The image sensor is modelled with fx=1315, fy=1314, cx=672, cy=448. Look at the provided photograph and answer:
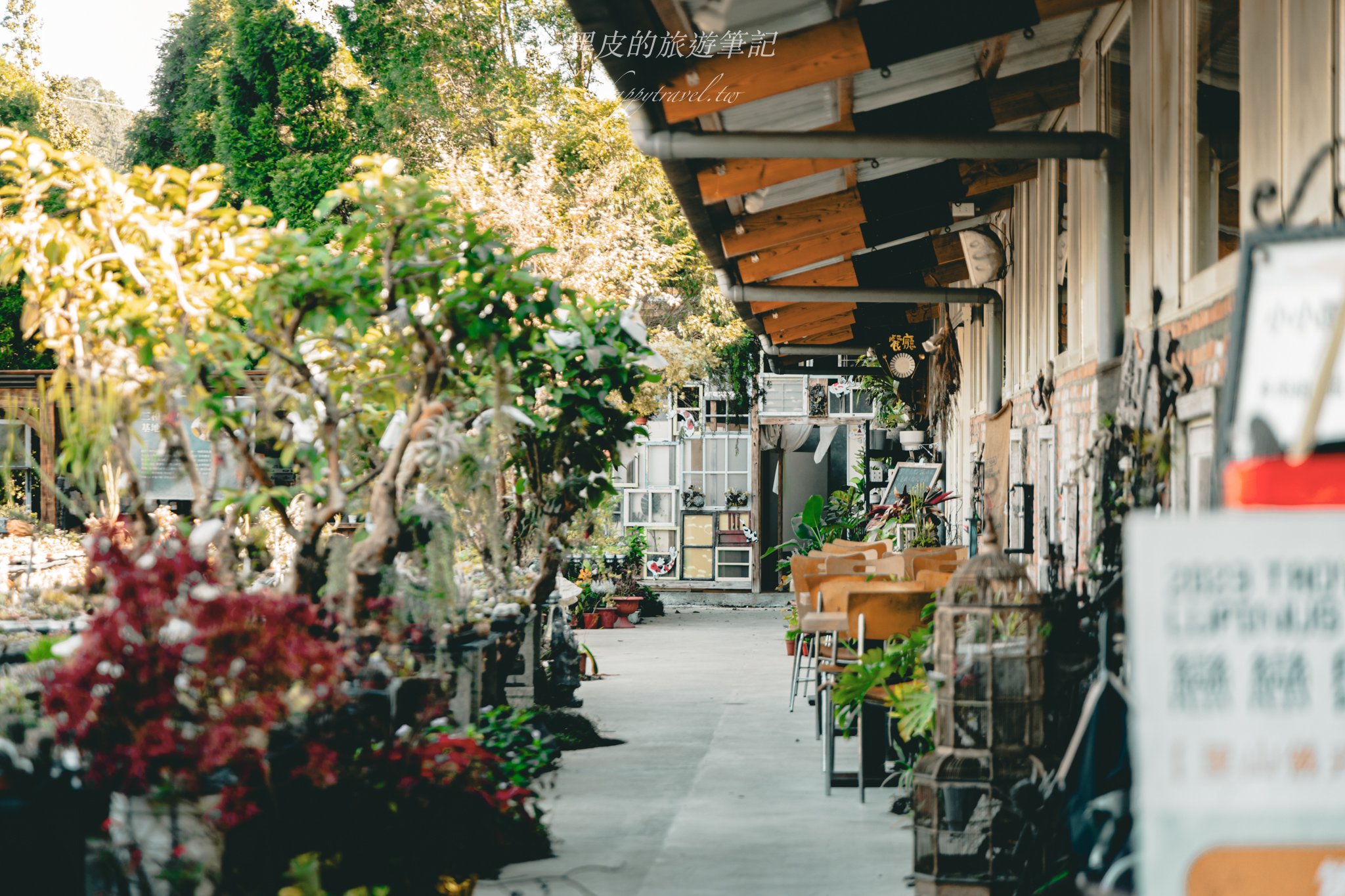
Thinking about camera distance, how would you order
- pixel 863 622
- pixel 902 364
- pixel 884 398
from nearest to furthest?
pixel 863 622 < pixel 902 364 < pixel 884 398

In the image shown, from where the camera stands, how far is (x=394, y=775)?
353cm

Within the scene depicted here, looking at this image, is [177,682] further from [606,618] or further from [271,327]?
[606,618]

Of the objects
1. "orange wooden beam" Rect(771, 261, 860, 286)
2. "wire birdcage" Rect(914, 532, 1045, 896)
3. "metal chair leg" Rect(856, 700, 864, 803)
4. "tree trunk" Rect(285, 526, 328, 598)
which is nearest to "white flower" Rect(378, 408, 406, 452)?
"tree trunk" Rect(285, 526, 328, 598)

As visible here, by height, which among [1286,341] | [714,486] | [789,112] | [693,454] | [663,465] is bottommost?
[1286,341]

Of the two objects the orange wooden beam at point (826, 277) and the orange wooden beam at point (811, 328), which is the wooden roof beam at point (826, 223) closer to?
the orange wooden beam at point (826, 277)

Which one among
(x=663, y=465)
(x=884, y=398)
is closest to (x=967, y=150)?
(x=884, y=398)

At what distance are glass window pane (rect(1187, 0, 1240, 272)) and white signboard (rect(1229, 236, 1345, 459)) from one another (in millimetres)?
2474

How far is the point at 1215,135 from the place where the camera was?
14.3ft

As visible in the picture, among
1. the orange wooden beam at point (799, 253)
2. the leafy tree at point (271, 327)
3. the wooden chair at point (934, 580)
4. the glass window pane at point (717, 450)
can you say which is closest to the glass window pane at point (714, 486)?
the glass window pane at point (717, 450)

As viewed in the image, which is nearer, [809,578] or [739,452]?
[809,578]

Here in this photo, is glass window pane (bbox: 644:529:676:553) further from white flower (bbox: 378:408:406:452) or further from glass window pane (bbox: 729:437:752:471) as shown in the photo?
white flower (bbox: 378:408:406:452)

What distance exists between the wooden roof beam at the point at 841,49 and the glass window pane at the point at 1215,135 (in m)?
0.66

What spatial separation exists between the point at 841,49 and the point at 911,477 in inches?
Answer: 364

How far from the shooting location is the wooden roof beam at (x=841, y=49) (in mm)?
4559
